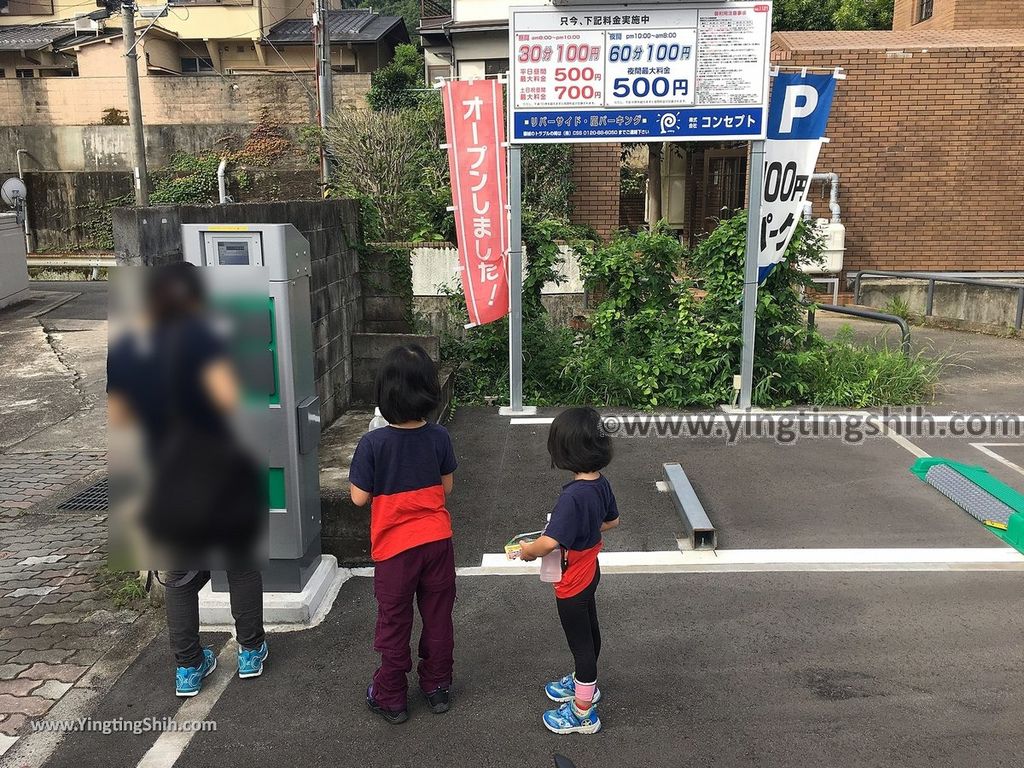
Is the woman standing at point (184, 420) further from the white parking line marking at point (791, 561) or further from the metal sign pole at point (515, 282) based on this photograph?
the metal sign pole at point (515, 282)

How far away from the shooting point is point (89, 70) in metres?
28.5

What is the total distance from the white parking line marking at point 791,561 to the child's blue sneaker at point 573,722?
143 cm

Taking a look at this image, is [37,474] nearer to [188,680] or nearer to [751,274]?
[188,680]

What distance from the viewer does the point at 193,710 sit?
3.52m

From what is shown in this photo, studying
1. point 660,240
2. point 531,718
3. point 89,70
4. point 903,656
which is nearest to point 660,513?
point 903,656

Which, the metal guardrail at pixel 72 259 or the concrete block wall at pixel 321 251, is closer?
the concrete block wall at pixel 321 251

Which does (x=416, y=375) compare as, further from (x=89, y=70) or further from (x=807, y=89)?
(x=89, y=70)

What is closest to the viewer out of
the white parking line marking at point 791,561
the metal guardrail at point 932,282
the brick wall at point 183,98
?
the white parking line marking at point 791,561

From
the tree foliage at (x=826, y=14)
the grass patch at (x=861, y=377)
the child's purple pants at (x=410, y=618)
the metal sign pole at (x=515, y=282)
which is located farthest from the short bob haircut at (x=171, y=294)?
the tree foliage at (x=826, y=14)

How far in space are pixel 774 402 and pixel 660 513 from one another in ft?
9.65

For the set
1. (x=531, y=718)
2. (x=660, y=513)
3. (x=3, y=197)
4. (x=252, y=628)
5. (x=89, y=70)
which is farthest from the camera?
(x=89, y=70)

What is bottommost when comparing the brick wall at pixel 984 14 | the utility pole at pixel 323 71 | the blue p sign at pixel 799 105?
the blue p sign at pixel 799 105

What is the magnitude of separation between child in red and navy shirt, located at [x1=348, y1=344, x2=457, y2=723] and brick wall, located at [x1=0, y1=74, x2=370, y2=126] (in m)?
25.3

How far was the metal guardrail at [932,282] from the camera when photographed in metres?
11.1
